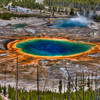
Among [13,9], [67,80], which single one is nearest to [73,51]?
[67,80]

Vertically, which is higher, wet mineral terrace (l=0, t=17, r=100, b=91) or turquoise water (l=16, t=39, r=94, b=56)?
turquoise water (l=16, t=39, r=94, b=56)

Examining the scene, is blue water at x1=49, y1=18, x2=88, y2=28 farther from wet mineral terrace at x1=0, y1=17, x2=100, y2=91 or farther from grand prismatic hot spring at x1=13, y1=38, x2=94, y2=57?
wet mineral terrace at x1=0, y1=17, x2=100, y2=91

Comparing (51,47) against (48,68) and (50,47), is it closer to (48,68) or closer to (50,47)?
(50,47)

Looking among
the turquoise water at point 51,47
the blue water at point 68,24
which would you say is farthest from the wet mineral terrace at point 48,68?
the blue water at point 68,24

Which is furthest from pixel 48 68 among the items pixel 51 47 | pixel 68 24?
pixel 68 24

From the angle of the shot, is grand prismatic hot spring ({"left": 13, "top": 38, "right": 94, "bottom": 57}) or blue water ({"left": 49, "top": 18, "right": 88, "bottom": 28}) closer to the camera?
grand prismatic hot spring ({"left": 13, "top": 38, "right": 94, "bottom": 57})

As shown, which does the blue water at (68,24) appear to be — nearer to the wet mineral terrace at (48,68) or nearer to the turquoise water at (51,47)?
the turquoise water at (51,47)

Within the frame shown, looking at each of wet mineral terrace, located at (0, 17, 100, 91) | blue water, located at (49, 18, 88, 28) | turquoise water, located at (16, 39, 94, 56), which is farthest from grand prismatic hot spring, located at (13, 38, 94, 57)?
blue water, located at (49, 18, 88, 28)

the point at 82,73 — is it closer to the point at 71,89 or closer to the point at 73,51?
the point at 71,89

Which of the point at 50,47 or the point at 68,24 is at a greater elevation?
the point at 68,24
